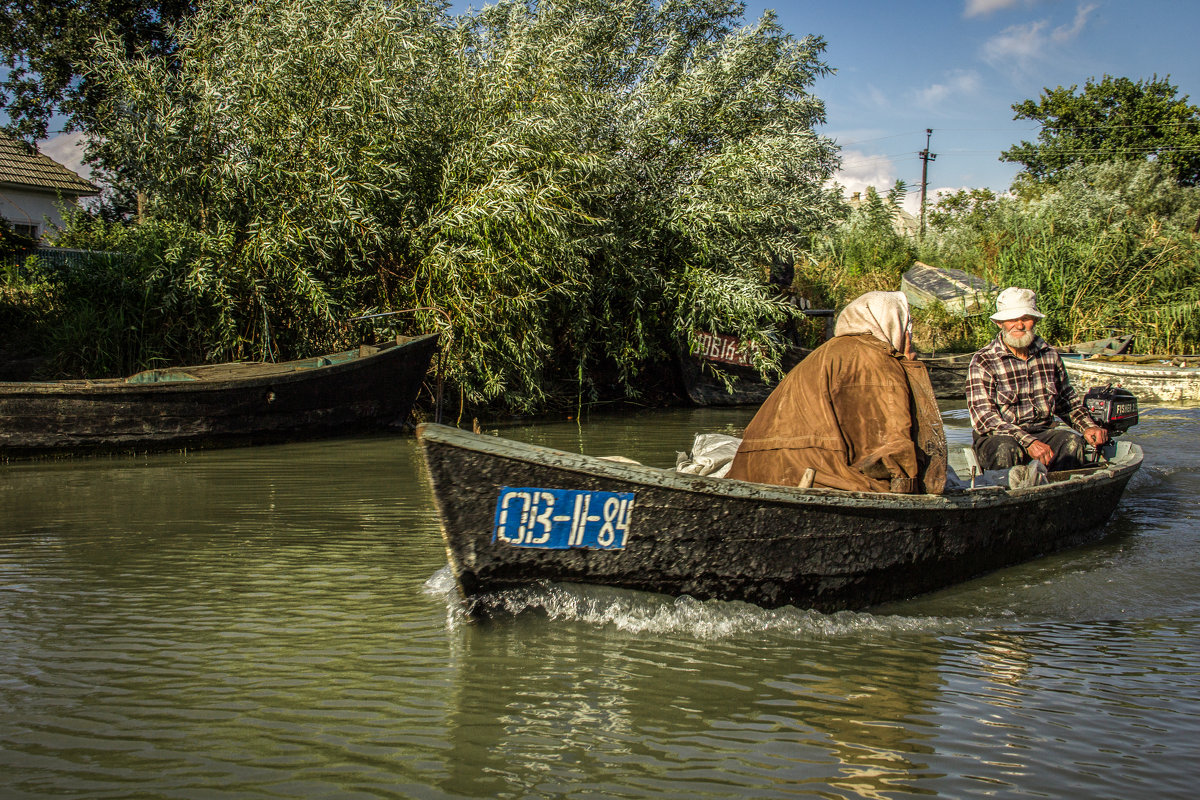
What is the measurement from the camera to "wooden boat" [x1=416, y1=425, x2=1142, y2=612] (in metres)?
3.83

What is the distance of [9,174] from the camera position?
26.6m

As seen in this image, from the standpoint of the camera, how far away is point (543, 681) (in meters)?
3.64

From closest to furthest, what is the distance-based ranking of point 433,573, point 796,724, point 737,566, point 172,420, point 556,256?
point 796,724
point 737,566
point 433,573
point 172,420
point 556,256

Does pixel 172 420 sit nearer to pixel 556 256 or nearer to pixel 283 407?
pixel 283 407

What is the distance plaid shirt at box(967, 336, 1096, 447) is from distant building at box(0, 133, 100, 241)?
27.3m

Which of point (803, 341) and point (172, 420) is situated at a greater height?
point (803, 341)

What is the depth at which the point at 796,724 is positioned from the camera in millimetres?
3283

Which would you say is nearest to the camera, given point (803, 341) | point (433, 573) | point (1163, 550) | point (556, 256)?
point (433, 573)

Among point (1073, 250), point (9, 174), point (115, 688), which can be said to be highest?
point (9, 174)

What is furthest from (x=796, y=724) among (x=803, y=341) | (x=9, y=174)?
(x=9, y=174)

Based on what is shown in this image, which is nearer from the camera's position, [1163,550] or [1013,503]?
[1013,503]

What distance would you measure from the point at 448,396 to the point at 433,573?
779 centimetres

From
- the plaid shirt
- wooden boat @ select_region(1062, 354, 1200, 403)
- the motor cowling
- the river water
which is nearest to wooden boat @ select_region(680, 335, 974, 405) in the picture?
wooden boat @ select_region(1062, 354, 1200, 403)

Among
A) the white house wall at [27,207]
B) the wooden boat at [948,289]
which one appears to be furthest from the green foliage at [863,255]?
the white house wall at [27,207]
